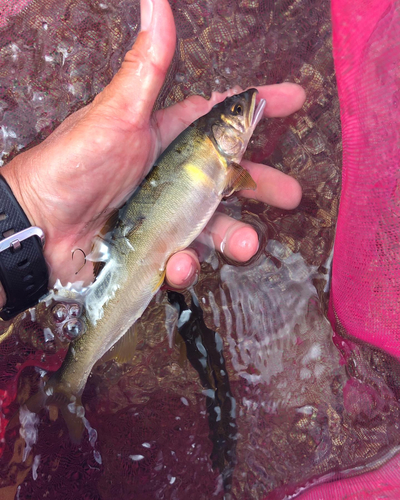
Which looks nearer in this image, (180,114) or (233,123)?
(233,123)

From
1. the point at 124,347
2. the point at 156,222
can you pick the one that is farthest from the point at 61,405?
the point at 156,222

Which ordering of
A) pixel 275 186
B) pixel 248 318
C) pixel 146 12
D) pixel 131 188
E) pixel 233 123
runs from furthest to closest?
pixel 248 318 < pixel 275 186 < pixel 131 188 < pixel 233 123 < pixel 146 12

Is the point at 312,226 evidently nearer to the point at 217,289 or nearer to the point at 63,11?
the point at 217,289

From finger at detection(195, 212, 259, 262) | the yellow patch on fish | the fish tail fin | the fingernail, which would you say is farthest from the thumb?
the fish tail fin

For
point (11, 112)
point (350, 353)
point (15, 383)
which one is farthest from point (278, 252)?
point (11, 112)

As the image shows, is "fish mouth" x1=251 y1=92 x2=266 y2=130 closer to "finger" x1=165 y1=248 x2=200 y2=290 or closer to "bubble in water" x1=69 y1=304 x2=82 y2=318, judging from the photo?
"finger" x1=165 y1=248 x2=200 y2=290

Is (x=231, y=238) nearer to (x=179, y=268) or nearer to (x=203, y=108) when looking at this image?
(x=179, y=268)
